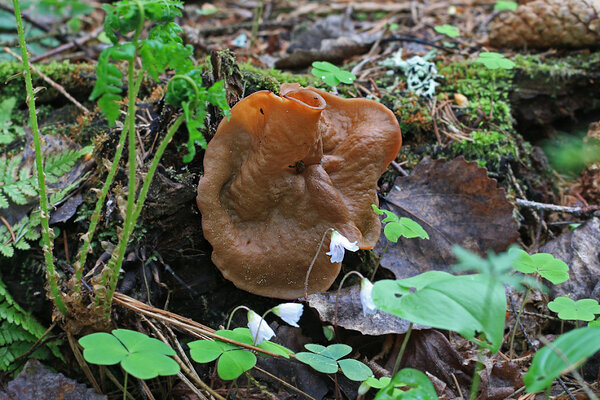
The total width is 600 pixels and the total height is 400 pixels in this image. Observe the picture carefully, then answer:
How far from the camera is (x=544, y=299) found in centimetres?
329

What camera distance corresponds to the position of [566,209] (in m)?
3.73

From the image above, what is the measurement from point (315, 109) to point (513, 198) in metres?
2.18

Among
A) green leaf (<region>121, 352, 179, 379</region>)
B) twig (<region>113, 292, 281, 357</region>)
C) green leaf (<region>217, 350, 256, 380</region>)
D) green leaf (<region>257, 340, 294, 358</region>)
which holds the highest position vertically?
green leaf (<region>121, 352, 179, 379</region>)

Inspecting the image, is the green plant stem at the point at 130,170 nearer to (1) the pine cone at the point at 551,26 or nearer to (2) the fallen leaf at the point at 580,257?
(2) the fallen leaf at the point at 580,257

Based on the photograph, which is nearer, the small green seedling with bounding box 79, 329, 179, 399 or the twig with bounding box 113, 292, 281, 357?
the small green seedling with bounding box 79, 329, 179, 399

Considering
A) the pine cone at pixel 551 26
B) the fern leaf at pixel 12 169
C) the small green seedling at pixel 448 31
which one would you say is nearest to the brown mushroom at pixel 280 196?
the fern leaf at pixel 12 169

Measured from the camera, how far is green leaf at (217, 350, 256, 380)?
85.2 inches

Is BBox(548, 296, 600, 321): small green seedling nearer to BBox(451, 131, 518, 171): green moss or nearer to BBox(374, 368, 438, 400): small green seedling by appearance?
BBox(374, 368, 438, 400): small green seedling

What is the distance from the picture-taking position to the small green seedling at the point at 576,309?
2.59 metres

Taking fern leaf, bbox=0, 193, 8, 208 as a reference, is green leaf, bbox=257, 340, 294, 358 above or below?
below

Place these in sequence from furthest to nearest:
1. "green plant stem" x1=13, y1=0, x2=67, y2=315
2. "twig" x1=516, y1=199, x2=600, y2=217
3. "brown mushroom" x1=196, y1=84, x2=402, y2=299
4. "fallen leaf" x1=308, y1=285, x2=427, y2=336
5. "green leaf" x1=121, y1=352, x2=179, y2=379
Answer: "twig" x1=516, y1=199, x2=600, y2=217, "fallen leaf" x1=308, y1=285, x2=427, y2=336, "brown mushroom" x1=196, y1=84, x2=402, y2=299, "green plant stem" x1=13, y1=0, x2=67, y2=315, "green leaf" x1=121, y1=352, x2=179, y2=379

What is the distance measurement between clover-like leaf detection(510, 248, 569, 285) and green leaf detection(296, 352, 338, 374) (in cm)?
133

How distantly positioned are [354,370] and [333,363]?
0.37ft

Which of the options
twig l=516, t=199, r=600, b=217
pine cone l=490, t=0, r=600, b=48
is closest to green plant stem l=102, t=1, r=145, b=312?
twig l=516, t=199, r=600, b=217
